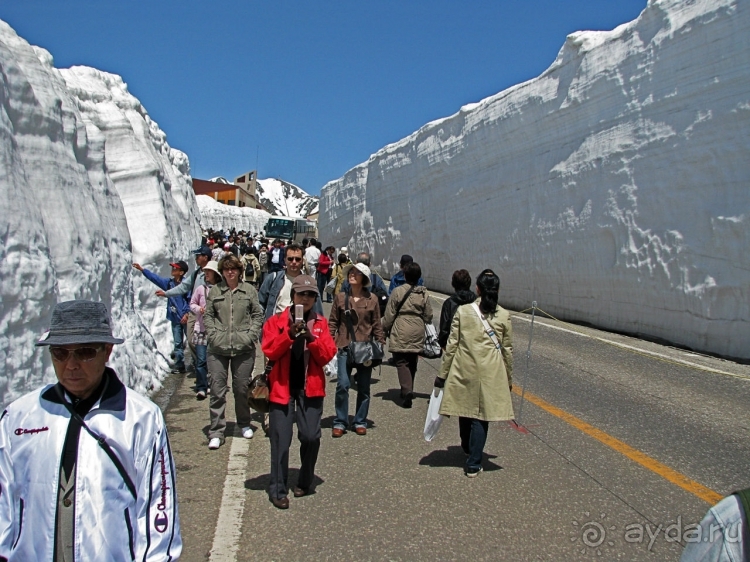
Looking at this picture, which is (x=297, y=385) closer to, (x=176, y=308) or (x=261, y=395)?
(x=261, y=395)

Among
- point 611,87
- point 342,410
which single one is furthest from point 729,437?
point 611,87

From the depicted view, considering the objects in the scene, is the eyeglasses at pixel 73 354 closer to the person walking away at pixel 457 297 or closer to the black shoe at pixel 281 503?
the black shoe at pixel 281 503

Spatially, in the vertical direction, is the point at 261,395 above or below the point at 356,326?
below

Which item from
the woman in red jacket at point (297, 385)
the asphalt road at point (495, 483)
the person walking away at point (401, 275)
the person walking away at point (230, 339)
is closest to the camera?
the asphalt road at point (495, 483)

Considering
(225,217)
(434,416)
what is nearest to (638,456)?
(434,416)

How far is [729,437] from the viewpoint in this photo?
6035 mm

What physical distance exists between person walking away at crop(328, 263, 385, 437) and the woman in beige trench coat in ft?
3.61

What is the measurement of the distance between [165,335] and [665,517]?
292 inches

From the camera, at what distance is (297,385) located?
456 cm

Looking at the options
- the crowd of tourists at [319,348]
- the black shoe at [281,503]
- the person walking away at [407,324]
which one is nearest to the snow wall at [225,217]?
the person walking away at [407,324]

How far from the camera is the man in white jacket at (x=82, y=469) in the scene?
6.63 feet

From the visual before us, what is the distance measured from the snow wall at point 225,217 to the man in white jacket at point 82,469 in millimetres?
57433

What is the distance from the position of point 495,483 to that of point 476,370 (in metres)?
0.84

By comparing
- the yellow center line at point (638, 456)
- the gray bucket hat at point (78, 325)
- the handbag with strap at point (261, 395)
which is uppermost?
the gray bucket hat at point (78, 325)
